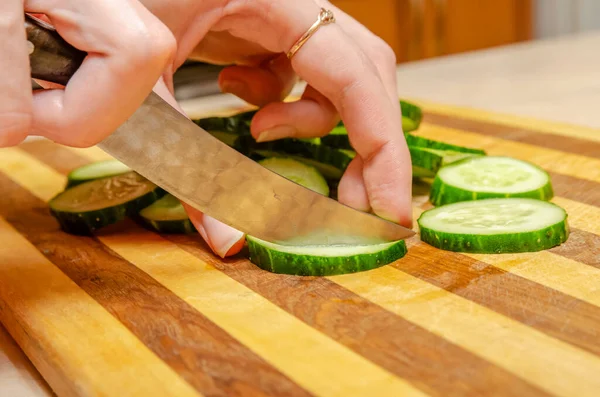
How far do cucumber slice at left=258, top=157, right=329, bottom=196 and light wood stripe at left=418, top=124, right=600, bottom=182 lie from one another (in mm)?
543

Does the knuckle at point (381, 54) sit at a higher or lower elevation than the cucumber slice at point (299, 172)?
higher

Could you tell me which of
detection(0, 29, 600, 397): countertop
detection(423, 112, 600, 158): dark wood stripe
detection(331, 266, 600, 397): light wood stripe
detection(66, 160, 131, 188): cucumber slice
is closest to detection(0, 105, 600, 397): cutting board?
detection(331, 266, 600, 397): light wood stripe

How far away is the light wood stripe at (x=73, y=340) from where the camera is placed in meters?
1.03

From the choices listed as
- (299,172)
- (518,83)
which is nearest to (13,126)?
(299,172)

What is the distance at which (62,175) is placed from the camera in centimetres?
207

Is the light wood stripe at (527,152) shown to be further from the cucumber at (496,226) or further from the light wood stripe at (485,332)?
the light wood stripe at (485,332)

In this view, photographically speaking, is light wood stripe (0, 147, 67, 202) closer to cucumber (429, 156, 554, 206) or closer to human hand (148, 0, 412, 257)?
human hand (148, 0, 412, 257)

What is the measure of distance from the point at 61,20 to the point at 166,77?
0.44 metres

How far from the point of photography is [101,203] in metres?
1.65

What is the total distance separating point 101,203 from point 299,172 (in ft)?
1.34

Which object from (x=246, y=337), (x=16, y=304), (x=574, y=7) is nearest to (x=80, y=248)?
(x=16, y=304)

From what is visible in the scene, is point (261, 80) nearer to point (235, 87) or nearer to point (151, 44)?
point (235, 87)

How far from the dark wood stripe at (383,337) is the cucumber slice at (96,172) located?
555mm

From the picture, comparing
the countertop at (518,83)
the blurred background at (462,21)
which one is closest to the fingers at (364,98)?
the countertop at (518,83)
